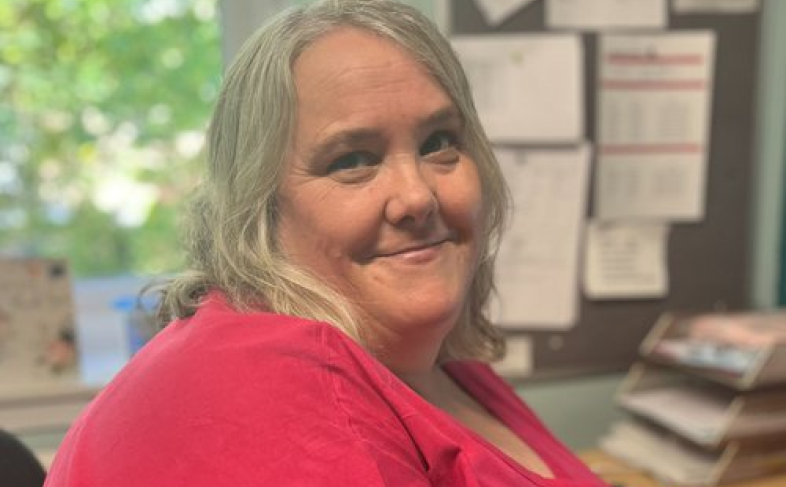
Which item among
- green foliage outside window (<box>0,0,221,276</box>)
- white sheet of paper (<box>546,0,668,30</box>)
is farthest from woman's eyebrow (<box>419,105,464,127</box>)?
green foliage outside window (<box>0,0,221,276</box>)

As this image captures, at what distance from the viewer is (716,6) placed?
1.64 metres

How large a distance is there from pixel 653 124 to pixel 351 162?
1.01 metres

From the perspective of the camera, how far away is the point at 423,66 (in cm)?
85

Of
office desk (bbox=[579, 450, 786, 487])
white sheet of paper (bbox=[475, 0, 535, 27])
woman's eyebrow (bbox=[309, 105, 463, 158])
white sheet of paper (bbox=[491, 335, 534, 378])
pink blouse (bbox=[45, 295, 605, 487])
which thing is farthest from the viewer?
white sheet of paper (bbox=[491, 335, 534, 378])

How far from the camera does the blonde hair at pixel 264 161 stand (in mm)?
802

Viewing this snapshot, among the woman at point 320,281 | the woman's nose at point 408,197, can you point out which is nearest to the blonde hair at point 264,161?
the woman at point 320,281

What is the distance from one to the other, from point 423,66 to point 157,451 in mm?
471

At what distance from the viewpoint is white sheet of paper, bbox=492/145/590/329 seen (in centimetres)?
156

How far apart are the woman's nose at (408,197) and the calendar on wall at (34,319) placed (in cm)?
98

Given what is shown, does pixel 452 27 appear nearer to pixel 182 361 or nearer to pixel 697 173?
pixel 697 173

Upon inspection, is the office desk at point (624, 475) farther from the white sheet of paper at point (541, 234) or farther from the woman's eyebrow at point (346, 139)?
the woman's eyebrow at point (346, 139)

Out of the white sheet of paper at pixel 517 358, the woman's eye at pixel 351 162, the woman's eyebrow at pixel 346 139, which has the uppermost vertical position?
the woman's eyebrow at pixel 346 139

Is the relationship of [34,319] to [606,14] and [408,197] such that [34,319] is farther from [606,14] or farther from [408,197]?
[606,14]

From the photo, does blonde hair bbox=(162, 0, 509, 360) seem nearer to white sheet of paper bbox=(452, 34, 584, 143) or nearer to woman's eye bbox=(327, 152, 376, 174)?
woman's eye bbox=(327, 152, 376, 174)
